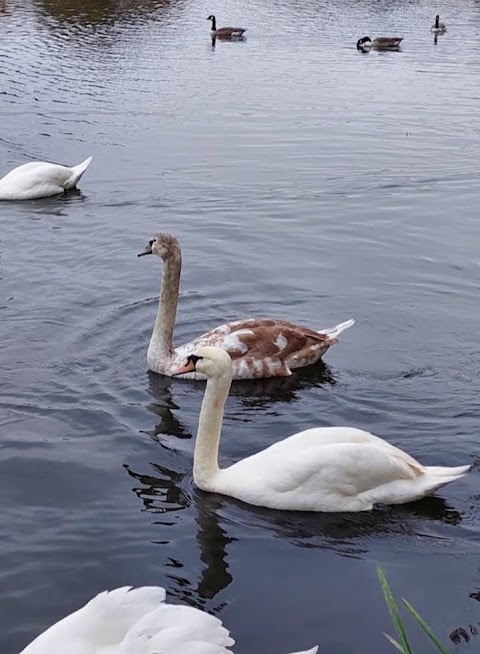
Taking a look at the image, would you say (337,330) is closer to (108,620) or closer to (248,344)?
(248,344)

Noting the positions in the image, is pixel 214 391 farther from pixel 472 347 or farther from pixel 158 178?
pixel 158 178

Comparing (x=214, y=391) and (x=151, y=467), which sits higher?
(x=214, y=391)

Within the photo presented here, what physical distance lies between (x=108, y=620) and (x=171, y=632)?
1.39ft

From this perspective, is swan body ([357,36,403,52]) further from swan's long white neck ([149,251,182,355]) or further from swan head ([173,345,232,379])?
swan head ([173,345,232,379])

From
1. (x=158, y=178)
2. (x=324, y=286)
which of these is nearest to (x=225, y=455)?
(x=324, y=286)

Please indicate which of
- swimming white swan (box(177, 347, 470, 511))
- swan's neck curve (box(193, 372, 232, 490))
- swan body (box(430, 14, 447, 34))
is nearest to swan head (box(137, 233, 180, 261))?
swan's neck curve (box(193, 372, 232, 490))

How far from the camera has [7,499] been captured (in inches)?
320

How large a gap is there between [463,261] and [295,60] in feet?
66.0

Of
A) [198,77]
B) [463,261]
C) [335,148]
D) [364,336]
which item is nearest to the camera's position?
[364,336]

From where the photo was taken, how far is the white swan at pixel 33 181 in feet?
56.2

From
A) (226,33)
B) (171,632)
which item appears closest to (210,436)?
(171,632)

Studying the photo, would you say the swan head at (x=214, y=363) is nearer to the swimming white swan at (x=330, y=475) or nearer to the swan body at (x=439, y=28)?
the swimming white swan at (x=330, y=475)

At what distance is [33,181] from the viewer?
1716cm

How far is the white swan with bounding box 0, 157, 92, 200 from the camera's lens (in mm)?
17125
